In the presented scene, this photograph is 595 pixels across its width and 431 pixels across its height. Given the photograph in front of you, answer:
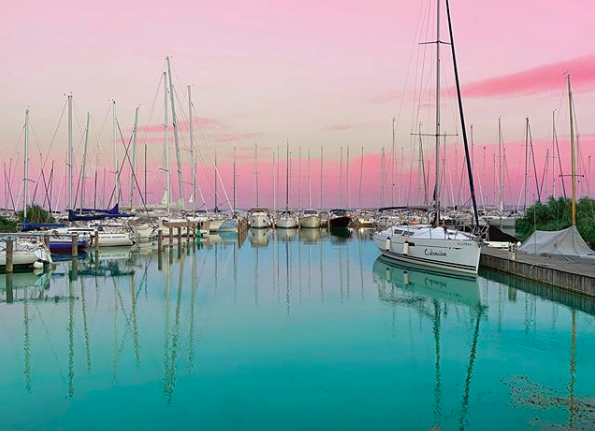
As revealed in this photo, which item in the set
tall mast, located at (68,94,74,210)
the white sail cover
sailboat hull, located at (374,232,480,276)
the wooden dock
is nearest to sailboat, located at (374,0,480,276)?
sailboat hull, located at (374,232,480,276)

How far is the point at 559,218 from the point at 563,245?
13.9 metres

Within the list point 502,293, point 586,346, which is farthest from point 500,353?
point 502,293

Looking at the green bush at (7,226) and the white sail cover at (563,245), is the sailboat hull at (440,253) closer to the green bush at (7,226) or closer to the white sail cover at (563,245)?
the white sail cover at (563,245)

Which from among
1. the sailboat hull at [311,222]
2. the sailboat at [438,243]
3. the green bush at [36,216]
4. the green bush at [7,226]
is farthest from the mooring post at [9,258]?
the sailboat hull at [311,222]

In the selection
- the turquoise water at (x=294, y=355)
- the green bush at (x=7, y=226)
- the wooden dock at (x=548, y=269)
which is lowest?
the turquoise water at (x=294, y=355)

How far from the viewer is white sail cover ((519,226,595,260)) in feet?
82.9

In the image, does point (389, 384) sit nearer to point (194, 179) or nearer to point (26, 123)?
point (26, 123)

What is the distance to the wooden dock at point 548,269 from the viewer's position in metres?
20.5

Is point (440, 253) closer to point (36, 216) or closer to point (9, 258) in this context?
point (9, 258)

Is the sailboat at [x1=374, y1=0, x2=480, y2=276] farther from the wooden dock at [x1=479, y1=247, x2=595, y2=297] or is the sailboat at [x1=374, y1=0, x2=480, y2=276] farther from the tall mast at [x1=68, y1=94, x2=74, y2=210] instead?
the tall mast at [x1=68, y1=94, x2=74, y2=210]

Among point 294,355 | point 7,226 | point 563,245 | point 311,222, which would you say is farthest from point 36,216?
point 294,355

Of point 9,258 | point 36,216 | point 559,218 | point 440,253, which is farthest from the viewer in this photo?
point 36,216

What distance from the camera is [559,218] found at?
38.7 m

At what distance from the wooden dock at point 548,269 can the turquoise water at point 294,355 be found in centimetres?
58
